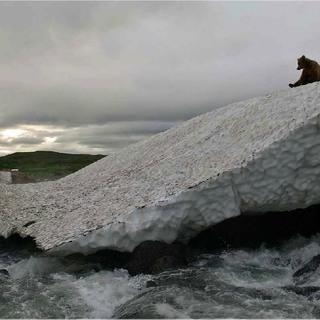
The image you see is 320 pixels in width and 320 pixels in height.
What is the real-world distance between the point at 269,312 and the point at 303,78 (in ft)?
55.3

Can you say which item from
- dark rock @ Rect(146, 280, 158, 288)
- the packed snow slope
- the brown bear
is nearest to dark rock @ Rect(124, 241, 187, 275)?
the packed snow slope

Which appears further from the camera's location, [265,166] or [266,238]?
[266,238]

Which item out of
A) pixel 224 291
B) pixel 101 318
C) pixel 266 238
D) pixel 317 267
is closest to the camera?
pixel 101 318

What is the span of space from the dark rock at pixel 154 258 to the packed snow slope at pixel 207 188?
29 cm

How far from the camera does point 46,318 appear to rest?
1316cm

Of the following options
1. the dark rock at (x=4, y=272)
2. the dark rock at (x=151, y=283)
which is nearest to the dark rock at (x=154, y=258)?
the dark rock at (x=151, y=283)

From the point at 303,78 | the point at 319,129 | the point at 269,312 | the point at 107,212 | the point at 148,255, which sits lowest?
the point at 269,312

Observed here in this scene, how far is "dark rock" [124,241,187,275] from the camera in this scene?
53.2 ft

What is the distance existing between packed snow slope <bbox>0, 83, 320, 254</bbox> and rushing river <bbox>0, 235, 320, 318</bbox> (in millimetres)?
1131

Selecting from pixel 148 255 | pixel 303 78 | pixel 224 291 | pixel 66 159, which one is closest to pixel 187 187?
pixel 148 255

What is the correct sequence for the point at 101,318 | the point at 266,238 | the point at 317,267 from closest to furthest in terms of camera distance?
the point at 101,318 < the point at 317,267 < the point at 266,238

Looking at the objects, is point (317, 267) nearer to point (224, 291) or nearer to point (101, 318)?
point (224, 291)

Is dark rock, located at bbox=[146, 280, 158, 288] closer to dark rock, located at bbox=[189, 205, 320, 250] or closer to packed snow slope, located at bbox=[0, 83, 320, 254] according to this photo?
packed snow slope, located at bbox=[0, 83, 320, 254]

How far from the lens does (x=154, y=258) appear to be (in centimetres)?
1634
